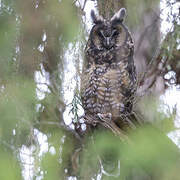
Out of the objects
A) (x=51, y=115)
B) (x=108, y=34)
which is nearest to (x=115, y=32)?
(x=108, y=34)

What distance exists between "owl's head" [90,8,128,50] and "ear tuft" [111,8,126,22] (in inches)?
1.5

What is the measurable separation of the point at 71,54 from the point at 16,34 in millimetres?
392

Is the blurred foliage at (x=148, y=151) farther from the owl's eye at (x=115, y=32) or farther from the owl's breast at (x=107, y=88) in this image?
the owl's eye at (x=115, y=32)

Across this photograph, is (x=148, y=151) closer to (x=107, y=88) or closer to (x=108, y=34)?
(x=107, y=88)

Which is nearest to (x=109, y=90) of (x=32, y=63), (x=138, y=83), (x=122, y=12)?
(x=138, y=83)

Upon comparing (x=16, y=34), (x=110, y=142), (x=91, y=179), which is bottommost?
(x=91, y=179)

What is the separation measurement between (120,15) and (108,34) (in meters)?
0.27

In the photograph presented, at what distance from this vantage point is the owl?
3018mm

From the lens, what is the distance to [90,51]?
3178 mm

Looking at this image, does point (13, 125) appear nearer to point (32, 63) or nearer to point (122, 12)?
point (32, 63)

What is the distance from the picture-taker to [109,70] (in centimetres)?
304

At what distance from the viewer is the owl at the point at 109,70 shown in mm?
3018

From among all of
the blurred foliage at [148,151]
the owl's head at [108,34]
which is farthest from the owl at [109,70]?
the blurred foliage at [148,151]

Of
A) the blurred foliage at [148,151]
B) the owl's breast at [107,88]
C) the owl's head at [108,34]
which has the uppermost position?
the owl's head at [108,34]
